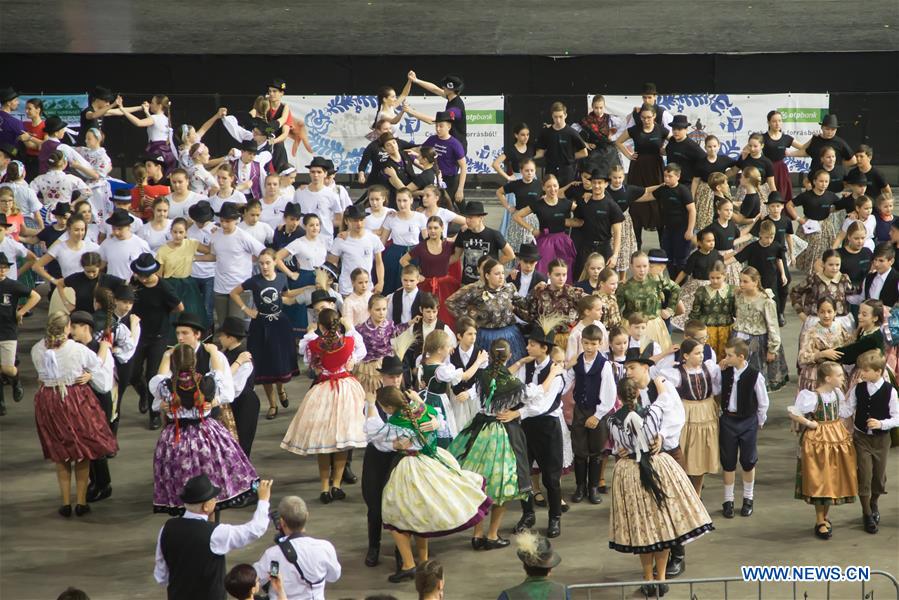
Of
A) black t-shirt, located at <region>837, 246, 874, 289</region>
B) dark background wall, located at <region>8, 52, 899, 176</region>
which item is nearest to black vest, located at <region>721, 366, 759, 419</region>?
black t-shirt, located at <region>837, 246, 874, 289</region>

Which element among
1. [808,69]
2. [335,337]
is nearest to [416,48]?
[808,69]

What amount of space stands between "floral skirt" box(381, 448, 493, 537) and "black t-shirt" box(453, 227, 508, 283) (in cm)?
411

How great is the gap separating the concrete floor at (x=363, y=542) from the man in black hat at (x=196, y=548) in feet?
5.63

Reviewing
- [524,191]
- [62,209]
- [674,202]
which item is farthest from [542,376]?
[62,209]

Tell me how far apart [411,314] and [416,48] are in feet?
43.6

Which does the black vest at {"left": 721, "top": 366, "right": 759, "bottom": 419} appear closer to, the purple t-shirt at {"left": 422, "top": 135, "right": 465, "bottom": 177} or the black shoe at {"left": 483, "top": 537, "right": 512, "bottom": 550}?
the black shoe at {"left": 483, "top": 537, "right": 512, "bottom": 550}

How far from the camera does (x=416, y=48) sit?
81.6 feet

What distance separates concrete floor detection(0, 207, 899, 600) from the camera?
32.2 feet

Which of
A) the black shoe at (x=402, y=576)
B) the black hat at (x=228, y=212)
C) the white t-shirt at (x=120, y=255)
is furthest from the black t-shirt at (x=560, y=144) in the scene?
the black shoe at (x=402, y=576)

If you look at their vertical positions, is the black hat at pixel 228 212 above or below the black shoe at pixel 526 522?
above

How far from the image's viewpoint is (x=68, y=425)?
10828 mm

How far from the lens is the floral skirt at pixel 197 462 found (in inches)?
390

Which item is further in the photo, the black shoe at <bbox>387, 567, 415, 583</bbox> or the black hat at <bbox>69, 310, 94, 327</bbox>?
the black hat at <bbox>69, 310, 94, 327</bbox>

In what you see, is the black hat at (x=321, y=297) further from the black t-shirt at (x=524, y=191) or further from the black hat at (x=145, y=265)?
the black t-shirt at (x=524, y=191)
